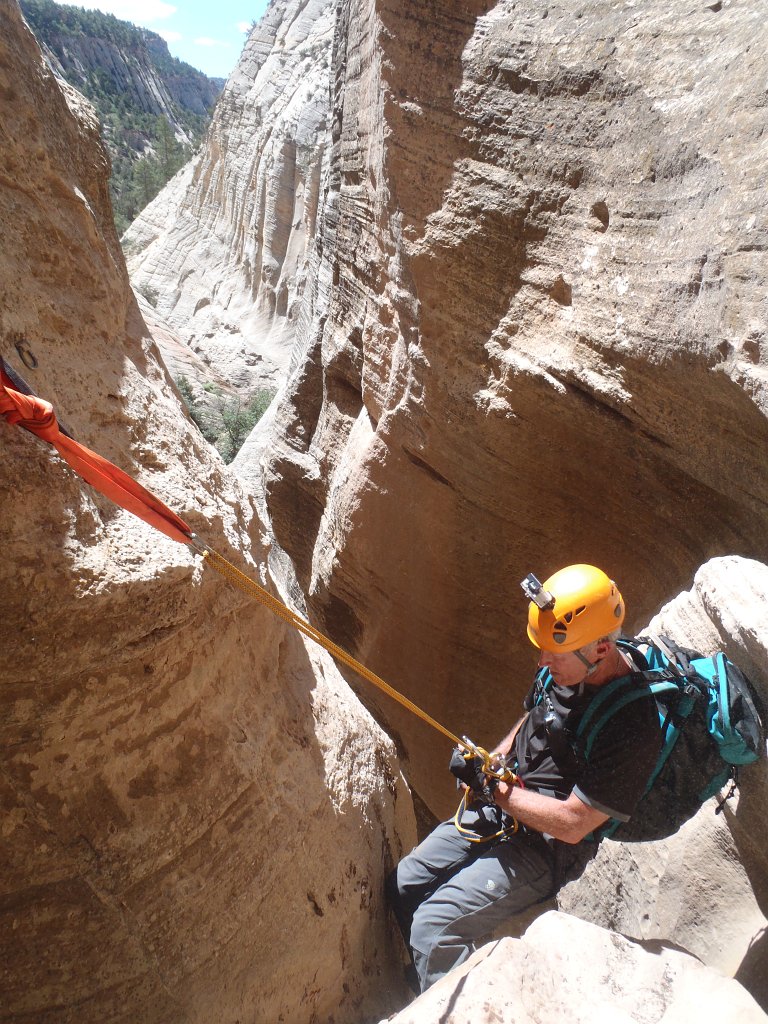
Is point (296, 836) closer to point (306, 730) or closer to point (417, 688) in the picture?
point (306, 730)

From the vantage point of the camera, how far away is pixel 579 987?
185 cm

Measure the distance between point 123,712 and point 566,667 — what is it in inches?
48.1

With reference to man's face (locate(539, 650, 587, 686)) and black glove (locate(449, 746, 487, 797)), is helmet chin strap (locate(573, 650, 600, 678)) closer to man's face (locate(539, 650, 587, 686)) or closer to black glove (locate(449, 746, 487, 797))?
man's face (locate(539, 650, 587, 686))

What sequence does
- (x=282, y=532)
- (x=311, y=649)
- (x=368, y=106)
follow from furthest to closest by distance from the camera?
(x=282, y=532), (x=368, y=106), (x=311, y=649)

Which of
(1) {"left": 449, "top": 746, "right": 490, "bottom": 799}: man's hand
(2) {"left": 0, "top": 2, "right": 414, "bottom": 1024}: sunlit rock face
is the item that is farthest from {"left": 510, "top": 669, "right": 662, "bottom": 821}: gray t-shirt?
(2) {"left": 0, "top": 2, "right": 414, "bottom": 1024}: sunlit rock face

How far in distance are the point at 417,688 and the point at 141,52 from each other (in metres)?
71.5

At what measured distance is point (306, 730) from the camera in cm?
245

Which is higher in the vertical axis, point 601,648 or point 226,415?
point 226,415

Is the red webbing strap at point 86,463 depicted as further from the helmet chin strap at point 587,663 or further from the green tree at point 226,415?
the green tree at point 226,415

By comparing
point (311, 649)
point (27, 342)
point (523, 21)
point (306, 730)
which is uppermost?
point (523, 21)

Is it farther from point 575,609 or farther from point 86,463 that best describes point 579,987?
point 86,463

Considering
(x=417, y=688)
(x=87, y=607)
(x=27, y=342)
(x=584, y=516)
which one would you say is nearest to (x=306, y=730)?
(x=87, y=607)

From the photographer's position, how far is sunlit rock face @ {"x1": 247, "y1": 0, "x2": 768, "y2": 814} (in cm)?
275

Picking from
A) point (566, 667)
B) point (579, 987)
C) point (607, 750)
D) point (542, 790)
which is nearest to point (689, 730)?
point (607, 750)
